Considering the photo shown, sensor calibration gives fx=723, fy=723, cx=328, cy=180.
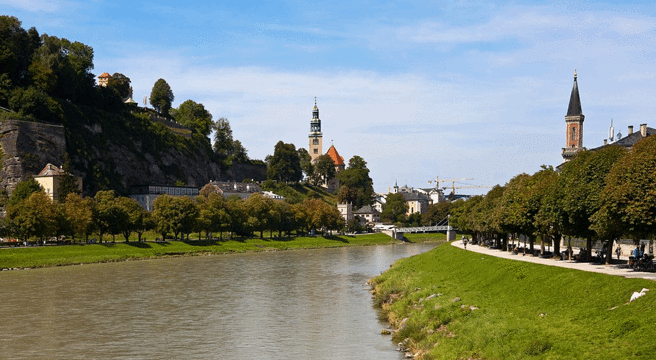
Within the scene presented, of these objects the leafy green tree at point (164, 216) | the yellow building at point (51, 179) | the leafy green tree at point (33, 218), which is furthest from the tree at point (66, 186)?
the leafy green tree at point (33, 218)

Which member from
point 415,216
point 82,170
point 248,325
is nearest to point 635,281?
point 248,325

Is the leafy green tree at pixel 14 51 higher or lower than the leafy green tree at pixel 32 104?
higher

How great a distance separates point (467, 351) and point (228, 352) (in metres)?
11.3

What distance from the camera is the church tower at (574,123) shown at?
443ft

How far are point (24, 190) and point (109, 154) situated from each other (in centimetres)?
3522

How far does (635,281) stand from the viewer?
25.7 metres

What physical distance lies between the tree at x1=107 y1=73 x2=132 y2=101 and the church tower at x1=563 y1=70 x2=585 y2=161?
99638 mm

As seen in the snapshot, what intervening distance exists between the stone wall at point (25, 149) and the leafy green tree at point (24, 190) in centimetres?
460

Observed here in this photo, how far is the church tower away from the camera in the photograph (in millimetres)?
135000

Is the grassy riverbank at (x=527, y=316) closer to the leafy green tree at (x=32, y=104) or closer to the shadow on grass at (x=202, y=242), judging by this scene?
the shadow on grass at (x=202, y=242)

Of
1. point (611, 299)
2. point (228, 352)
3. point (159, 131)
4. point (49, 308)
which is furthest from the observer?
point (159, 131)

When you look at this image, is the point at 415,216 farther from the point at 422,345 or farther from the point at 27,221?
the point at 422,345

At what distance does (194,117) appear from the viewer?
195250mm

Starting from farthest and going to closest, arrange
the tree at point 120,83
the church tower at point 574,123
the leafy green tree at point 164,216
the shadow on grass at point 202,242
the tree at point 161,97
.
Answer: the tree at point 161,97 < the tree at point 120,83 < the church tower at point 574,123 < the shadow on grass at point 202,242 < the leafy green tree at point 164,216
